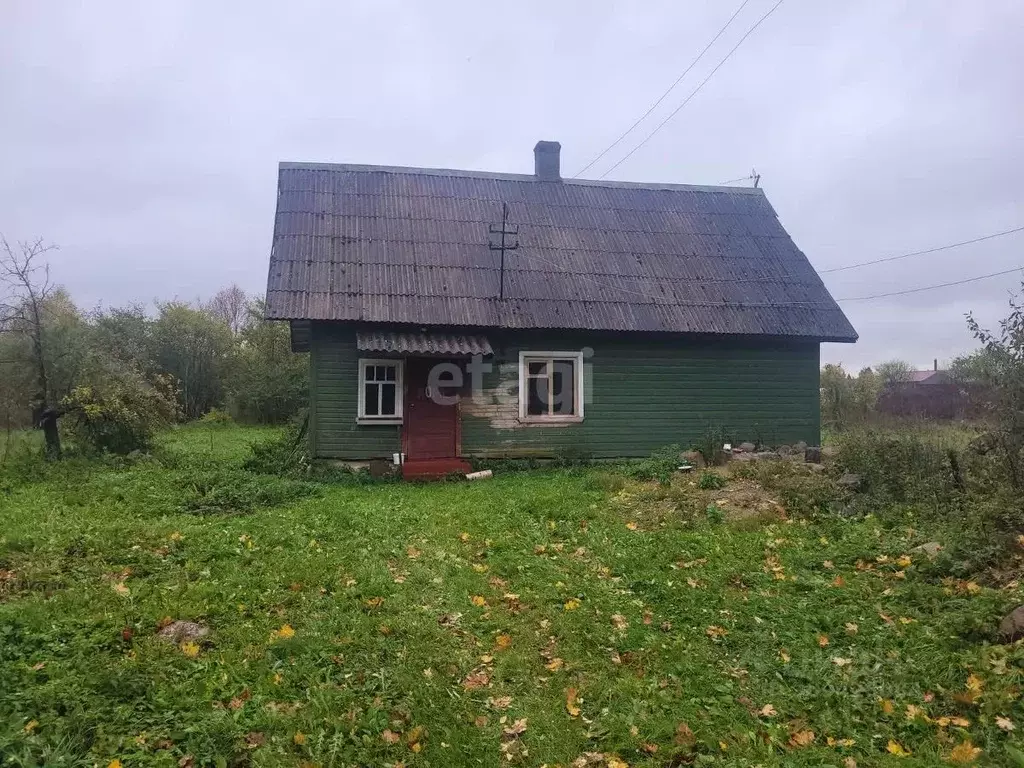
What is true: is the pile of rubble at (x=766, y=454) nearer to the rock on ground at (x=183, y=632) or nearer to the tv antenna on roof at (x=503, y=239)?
the tv antenna on roof at (x=503, y=239)

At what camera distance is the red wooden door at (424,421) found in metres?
12.7

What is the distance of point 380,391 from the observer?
1283 centimetres

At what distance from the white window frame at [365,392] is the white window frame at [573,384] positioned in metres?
2.31

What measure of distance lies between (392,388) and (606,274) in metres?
5.21

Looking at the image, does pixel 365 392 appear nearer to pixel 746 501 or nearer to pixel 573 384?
pixel 573 384

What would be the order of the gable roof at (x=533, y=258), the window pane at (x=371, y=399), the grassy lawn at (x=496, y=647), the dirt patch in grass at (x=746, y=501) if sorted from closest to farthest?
the grassy lawn at (x=496, y=647)
the dirt patch in grass at (x=746, y=501)
the window pane at (x=371, y=399)
the gable roof at (x=533, y=258)

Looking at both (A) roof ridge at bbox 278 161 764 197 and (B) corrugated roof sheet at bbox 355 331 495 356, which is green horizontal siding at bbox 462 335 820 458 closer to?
(B) corrugated roof sheet at bbox 355 331 495 356

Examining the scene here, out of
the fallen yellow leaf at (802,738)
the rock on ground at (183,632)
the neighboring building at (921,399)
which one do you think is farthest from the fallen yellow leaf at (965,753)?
the neighboring building at (921,399)

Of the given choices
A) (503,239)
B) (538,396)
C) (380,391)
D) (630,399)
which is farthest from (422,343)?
(630,399)

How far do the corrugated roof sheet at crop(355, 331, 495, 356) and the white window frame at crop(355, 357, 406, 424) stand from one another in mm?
459

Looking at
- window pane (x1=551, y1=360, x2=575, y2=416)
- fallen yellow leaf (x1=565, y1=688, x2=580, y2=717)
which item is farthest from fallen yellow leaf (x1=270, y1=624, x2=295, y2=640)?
window pane (x1=551, y1=360, x2=575, y2=416)

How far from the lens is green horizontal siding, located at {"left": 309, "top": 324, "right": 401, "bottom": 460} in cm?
1256

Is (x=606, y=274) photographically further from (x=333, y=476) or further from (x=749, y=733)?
(x=749, y=733)

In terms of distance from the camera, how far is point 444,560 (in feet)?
22.4
